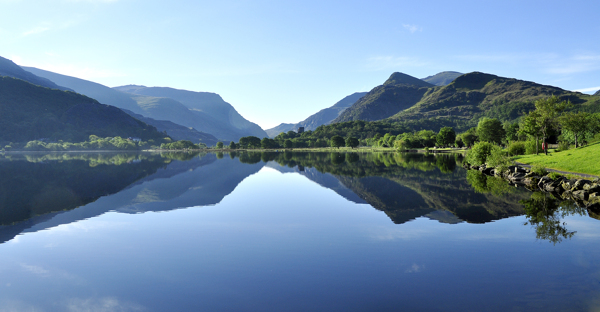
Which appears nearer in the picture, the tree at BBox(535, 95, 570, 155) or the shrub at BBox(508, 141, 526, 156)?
the tree at BBox(535, 95, 570, 155)

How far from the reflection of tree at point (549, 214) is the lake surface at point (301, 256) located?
0.38 feet

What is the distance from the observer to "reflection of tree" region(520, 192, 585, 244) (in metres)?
16.8

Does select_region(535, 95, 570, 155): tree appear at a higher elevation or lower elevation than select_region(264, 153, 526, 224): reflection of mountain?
higher

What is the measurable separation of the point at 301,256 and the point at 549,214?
18279mm

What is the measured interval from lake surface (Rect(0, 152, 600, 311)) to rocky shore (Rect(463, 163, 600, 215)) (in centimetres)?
206

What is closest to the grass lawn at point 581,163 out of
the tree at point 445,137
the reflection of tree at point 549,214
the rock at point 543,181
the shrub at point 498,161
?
the shrub at point 498,161

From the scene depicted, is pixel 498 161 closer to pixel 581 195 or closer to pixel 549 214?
pixel 581 195

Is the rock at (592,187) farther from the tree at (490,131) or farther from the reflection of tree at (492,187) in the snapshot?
the tree at (490,131)

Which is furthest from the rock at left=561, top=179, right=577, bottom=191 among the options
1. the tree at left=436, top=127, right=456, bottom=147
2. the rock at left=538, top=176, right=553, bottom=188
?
the tree at left=436, top=127, right=456, bottom=147

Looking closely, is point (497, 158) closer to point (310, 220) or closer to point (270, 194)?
point (270, 194)

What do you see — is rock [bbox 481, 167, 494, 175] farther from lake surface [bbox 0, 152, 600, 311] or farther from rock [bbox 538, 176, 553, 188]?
lake surface [bbox 0, 152, 600, 311]

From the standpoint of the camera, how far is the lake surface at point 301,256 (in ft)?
32.0

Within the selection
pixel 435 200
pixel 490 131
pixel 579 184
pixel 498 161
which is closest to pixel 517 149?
pixel 498 161

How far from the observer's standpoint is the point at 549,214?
21109 mm
